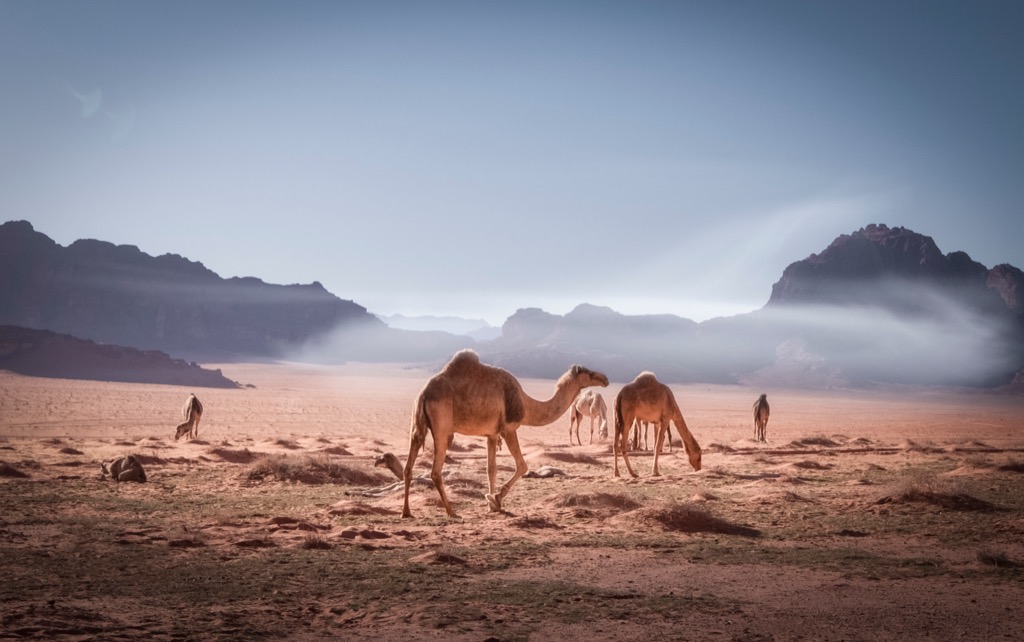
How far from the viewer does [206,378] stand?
9950 centimetres

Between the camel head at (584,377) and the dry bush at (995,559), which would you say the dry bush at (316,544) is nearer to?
the camel head at (584,377)

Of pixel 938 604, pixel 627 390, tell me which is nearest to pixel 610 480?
pixel 627 390

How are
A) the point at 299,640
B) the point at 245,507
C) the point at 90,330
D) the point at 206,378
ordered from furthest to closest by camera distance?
the point at 90,330
the point at 206,378
the point at 245,507
the point at 299,640

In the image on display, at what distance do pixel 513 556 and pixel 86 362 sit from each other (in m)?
107

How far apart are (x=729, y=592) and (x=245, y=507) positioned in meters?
9.12

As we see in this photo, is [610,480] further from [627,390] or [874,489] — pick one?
[874,489]

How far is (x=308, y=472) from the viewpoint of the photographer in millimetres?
16938

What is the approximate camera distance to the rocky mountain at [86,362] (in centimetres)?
9406

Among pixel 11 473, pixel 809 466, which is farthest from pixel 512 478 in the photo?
pixel 11 473

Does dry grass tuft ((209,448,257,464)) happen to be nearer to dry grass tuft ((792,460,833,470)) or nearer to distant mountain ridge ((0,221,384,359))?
dry grass tuft ((792,460,833,470))

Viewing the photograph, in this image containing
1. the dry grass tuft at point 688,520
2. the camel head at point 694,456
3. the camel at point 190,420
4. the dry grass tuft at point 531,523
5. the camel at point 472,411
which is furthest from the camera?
the camel at point 190,420

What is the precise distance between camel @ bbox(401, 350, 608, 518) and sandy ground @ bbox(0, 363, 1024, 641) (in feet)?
2.59

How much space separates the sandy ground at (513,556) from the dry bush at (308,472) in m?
0.07

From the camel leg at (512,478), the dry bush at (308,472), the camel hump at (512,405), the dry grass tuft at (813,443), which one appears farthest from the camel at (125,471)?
the dry grass tuft at (813,443)
